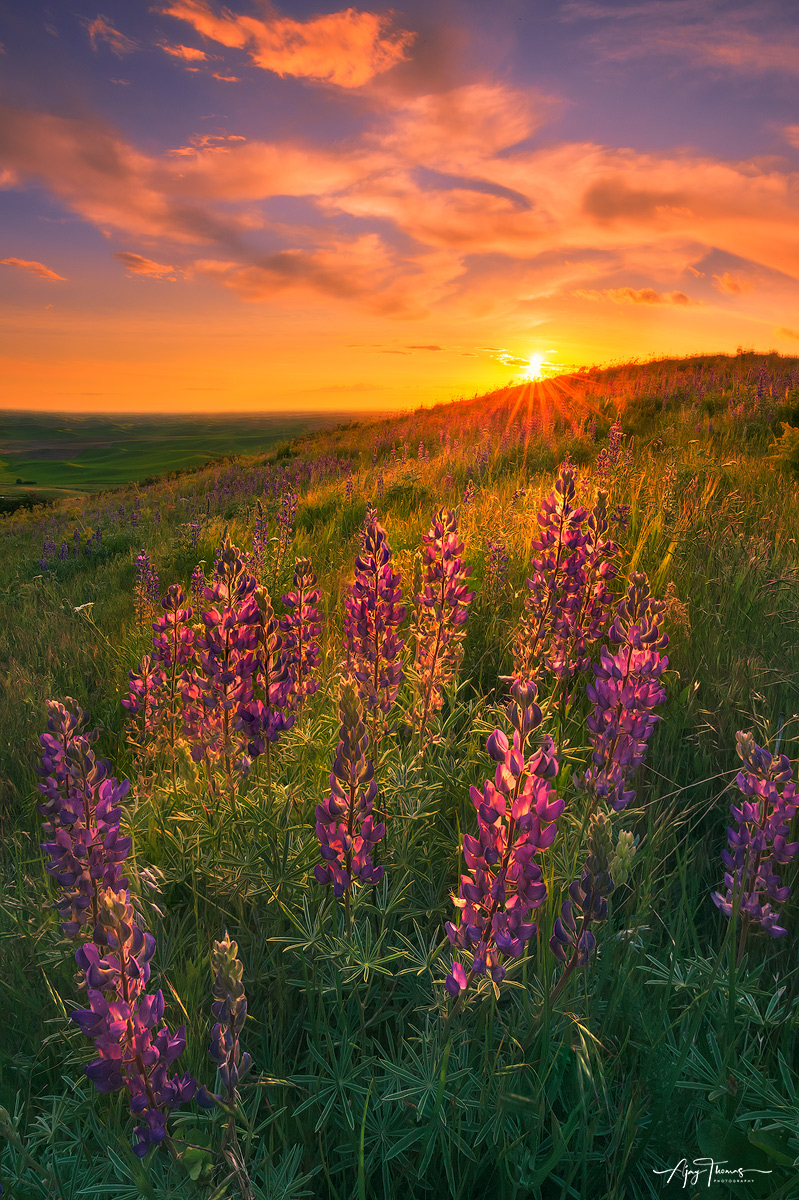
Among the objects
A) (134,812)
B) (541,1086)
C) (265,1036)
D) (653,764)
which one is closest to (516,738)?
(541,1086)

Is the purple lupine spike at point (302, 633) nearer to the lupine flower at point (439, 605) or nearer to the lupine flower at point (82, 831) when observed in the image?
the lupine flower at point (439, 605)

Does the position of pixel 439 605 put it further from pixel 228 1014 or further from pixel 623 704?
pixel 228 1014

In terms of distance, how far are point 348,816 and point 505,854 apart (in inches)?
18.5

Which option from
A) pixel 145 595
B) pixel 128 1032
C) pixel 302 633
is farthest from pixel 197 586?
pixel 128 1032

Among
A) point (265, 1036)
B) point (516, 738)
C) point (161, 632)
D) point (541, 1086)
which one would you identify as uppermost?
point (516, 738)

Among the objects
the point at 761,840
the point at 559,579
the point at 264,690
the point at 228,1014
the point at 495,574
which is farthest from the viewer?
the point at 495,574

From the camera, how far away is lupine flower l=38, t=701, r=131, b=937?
152 centimetres

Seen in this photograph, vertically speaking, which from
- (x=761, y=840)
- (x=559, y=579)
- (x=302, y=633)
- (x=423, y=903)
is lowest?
(x=423, y=903)

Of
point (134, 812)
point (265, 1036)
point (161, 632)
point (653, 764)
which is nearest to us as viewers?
point (265, 1036)

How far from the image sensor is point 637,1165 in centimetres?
143

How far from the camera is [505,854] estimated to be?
1.33 m

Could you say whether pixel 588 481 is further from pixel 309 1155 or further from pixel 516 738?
pixel 309 1155

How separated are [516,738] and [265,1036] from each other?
1292 millimetres

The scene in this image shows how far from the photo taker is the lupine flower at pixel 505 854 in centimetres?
129
